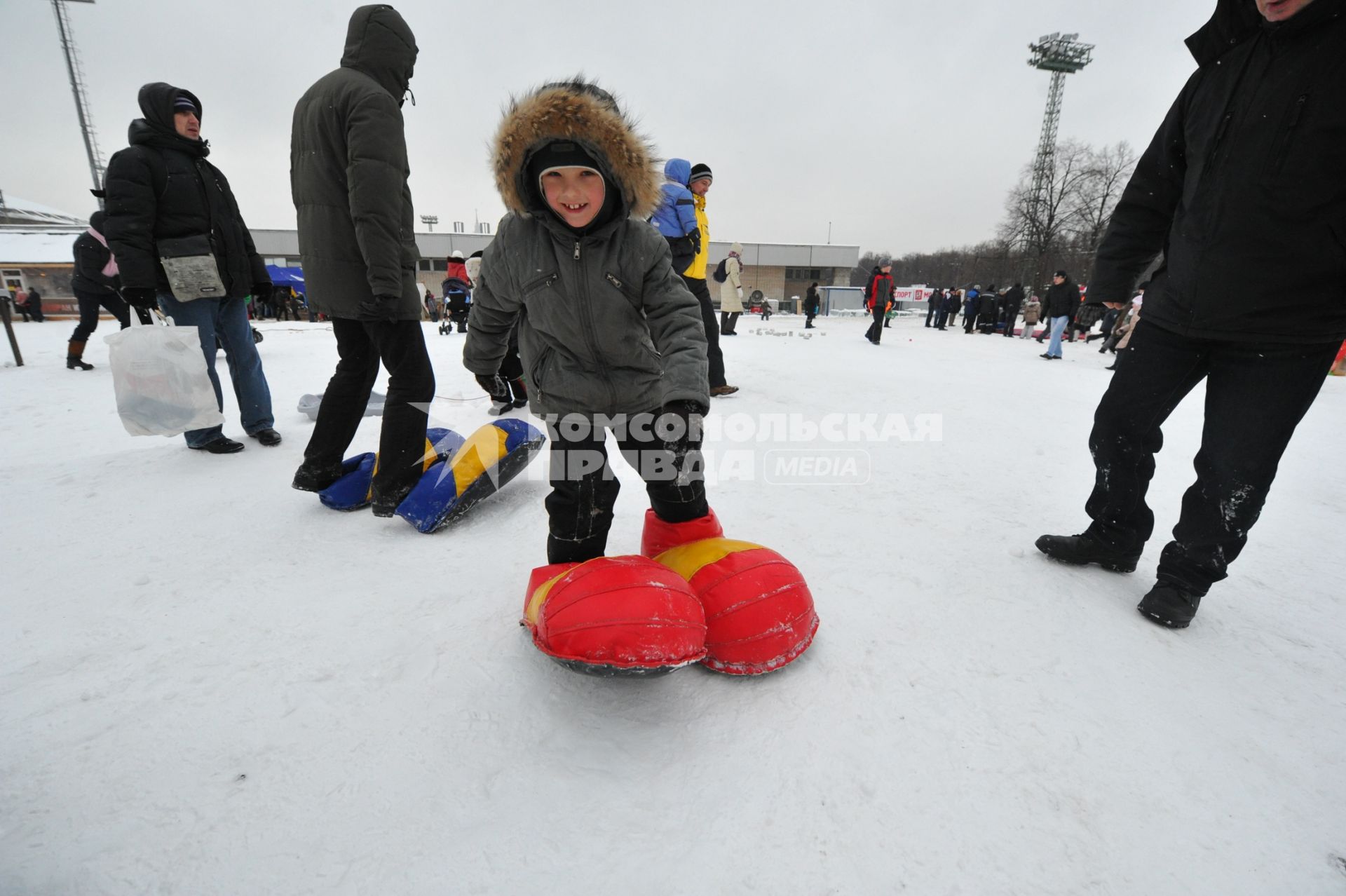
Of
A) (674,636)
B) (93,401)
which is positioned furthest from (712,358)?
(93,401)

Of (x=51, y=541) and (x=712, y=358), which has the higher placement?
(x=712, y=358)

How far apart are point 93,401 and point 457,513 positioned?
4453 millimetres

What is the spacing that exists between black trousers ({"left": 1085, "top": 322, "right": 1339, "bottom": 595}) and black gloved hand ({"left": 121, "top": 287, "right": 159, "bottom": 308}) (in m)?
4.42

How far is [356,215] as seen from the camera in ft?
6.84

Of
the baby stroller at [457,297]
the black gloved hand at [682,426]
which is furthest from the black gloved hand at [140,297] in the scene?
the baby stroller at [457,297]

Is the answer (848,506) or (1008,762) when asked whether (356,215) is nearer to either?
(848,506)

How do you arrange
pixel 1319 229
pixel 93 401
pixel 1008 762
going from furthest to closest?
pixel 93 401, pixel 1319 229, pixel 1008 762

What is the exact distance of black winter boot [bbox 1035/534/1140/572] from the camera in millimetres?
1953

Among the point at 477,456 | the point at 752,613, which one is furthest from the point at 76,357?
the point at 752,613

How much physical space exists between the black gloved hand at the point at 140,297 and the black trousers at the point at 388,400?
1239 millimetres

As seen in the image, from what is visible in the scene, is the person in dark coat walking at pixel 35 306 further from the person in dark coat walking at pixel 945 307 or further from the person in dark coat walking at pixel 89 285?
the person in dark coat walking at pixel 945 307

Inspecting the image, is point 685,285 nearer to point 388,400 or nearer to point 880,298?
point 388,400

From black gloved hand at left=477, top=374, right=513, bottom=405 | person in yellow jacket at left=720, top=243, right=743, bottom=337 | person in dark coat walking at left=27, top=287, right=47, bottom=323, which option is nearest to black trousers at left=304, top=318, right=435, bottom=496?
black gloved hand at left=477, top=374, right=513, bottom=405

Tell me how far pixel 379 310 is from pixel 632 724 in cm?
189
